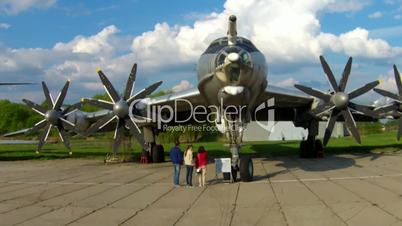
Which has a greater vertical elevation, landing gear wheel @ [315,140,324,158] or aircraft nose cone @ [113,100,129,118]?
aircraft nose cone @ [113,100,129,118]

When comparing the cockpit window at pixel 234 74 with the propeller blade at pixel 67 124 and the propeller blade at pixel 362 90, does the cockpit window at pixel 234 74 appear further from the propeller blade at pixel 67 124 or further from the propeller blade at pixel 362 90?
the propeller blade at pixel 67 124

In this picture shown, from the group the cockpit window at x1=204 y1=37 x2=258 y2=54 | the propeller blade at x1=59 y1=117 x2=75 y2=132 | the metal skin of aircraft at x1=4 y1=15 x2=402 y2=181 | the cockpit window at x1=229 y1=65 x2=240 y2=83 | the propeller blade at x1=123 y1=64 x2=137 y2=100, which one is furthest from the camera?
the propeller blade at x1=59 y1=117 x2=75 y2=132

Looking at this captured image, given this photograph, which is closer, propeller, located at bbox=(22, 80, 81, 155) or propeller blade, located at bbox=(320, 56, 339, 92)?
propeller blade, located at bbox=(320, 56, 339, 92)

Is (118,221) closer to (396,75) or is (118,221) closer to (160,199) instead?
(160,199)

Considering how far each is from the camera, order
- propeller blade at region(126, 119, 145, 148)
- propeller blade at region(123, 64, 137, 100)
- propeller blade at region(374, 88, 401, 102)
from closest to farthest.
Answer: propeller blade at region(126, 119, 145, 148)
propeller blade at region(123, 64, 137, 100)
propeller blade at region(374, 88, 401, 102)

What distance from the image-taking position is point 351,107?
15945mm

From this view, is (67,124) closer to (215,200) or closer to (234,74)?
(234,74)

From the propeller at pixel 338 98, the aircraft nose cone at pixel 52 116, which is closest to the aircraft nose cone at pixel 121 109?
the aircraft nose cone at pixel 52 116

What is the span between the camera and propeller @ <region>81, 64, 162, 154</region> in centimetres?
1532

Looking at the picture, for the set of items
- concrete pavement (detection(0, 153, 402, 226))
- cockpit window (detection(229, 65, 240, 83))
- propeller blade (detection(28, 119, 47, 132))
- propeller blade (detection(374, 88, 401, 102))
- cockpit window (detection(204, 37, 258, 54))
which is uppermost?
cockpit window (detection(204, 37, 258, 54))

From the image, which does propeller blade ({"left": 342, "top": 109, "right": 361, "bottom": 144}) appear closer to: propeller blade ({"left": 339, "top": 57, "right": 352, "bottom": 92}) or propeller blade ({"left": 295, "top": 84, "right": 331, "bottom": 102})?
propeller blade ({"left": 295, "top": 84, "right": 331, "bottom": 102})

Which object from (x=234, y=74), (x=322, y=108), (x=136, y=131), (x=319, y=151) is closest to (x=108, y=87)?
(x=136, y=131)

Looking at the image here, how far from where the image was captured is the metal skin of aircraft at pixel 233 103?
10828mm

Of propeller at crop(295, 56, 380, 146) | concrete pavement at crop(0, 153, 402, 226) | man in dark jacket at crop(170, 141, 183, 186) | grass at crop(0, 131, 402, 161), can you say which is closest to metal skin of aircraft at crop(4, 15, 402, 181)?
propeller at crop(295, 56, 380, 146)
